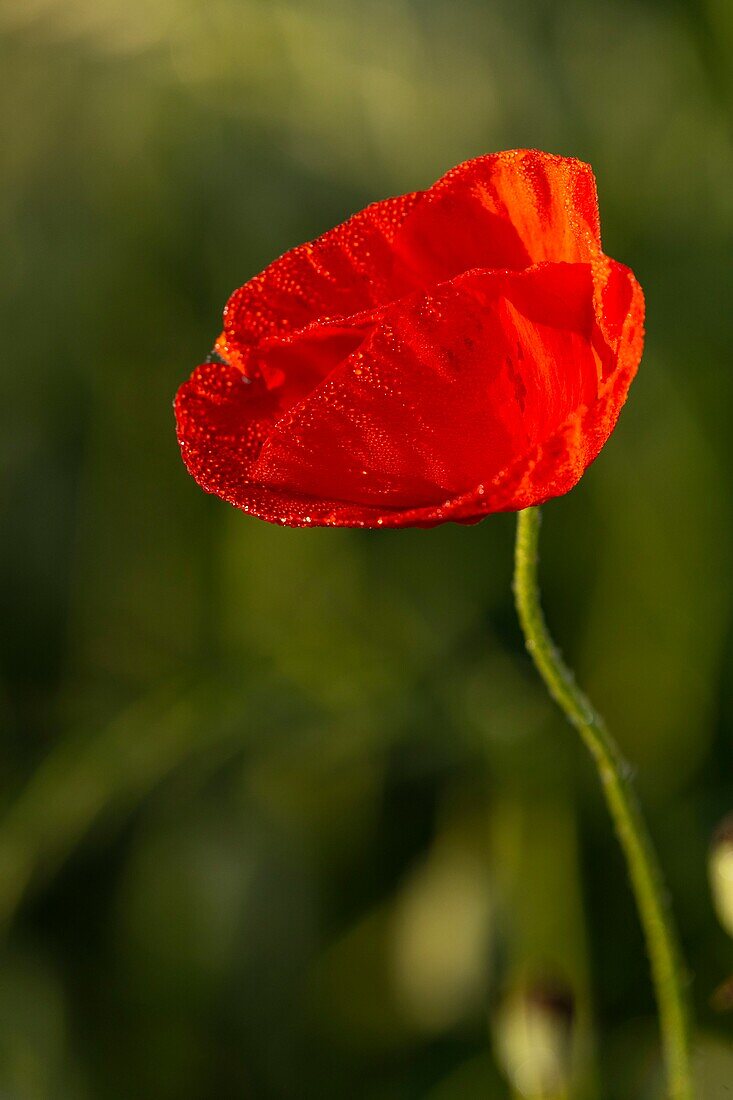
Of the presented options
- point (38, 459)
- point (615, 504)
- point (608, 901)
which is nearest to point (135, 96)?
point (38, 459)

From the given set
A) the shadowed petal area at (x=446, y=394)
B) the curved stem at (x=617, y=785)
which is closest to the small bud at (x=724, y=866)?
the curved stem at (x=617, y=785)

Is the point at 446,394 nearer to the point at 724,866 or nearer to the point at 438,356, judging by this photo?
the point at 438,356

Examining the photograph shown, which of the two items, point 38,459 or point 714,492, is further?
point 38,459

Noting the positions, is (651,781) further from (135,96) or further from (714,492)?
(135,96)

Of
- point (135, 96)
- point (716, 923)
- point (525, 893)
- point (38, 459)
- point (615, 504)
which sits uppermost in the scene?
point (135, 96)

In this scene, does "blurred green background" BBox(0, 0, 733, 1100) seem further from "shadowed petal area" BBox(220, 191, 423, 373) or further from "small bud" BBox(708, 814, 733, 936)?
"shadowed petal area" BBox(220, 191, 423, 373)

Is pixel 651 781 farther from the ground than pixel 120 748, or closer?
closer

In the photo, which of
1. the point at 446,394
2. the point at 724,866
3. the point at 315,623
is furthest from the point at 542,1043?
the point at 315,623
